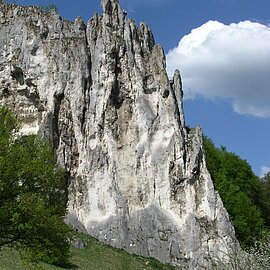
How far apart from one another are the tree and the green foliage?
28.8m

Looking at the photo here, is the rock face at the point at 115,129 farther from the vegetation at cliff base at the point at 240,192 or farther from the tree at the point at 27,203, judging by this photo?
the tree at the point at 27,203

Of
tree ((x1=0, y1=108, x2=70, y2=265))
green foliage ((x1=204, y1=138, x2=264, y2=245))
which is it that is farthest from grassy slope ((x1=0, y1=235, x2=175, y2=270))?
green foliage ((x1=204, y1=138, x2=264, y2=245))

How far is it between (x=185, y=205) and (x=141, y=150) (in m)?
5.79

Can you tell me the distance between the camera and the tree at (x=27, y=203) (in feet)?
58.4

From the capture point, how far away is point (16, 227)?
58.3 feet

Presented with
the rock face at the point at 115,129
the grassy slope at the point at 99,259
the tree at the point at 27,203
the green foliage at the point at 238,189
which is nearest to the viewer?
the tree at the point at 27,203

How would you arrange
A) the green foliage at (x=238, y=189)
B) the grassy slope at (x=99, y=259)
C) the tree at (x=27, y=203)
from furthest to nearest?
the green foliage at (x=238, y=189)
the grassy slope at (x=99, y=259)
the tree at (x=27, y=203)

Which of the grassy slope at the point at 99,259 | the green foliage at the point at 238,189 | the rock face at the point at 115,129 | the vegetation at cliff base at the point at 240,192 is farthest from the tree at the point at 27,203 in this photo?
Result: the green foliage at the point at 238,189

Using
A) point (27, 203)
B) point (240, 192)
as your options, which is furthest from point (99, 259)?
point (240, 192)

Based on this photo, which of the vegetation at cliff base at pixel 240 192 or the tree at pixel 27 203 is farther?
the vegetation at cliff base at pixel 240 192

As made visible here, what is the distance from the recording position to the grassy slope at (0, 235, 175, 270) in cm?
2673

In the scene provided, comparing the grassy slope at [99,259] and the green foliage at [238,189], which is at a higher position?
the green foliage at [238,189]

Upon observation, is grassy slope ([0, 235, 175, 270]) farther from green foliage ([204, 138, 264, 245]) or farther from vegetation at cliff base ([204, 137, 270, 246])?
green foliage ([204, 138, 264, 245])

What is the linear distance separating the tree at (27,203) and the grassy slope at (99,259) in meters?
7.02
